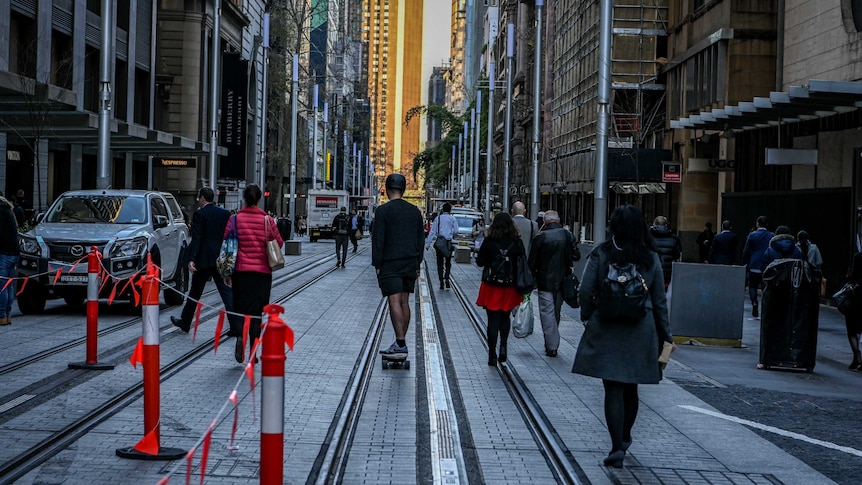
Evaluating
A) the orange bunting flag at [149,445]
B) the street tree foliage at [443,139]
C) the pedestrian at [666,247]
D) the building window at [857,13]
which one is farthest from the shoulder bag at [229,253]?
the street tree foliage at [443,139]

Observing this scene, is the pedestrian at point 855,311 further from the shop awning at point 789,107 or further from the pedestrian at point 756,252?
the pedestrian at point 756,252

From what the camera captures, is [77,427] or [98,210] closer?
[77,427]

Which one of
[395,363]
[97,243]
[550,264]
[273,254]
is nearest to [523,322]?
[550,264]

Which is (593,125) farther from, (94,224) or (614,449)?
(614,449)

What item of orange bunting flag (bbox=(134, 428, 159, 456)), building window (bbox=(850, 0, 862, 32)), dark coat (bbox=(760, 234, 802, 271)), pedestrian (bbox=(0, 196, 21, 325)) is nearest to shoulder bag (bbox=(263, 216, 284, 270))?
orange bunting flag (bbox=(134, 428, 159, 456))

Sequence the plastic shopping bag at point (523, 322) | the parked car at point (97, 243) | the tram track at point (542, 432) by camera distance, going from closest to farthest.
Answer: the tram track at point (542, 432), the plastic shopping bag at point (523, 322), the parked car at point (97, 243)

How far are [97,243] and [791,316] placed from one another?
9894mm

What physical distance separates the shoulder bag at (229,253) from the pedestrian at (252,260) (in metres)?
0.03

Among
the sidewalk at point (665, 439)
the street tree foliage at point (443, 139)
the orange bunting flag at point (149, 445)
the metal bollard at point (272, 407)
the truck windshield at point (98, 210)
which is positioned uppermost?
the street tree foliage at point (443, 139)

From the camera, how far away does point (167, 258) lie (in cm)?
1883

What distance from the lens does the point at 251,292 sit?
37.7 feet

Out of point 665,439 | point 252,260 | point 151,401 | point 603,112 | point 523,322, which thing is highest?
point 603,112

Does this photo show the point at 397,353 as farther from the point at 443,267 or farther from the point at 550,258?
the point at 443,267

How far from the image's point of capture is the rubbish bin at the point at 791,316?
46.1ft
